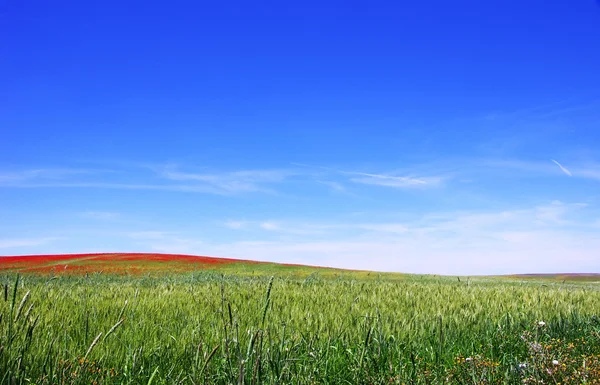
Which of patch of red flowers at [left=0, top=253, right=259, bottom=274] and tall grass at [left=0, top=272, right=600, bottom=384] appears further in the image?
→ patch of red flowers at [left=0, top=253, right=259, bottom=274]

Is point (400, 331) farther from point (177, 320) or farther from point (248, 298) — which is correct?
point (248, 298)

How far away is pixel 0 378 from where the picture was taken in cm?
319

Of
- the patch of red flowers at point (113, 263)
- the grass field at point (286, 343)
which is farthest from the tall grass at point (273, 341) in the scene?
the patch of red flowers at point (113, 263)

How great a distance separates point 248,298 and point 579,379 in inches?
203

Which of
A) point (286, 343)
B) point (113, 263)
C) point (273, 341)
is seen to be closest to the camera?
point (286, 343)

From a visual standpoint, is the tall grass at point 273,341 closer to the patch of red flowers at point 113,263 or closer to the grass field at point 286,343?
the grass field at point 286,343

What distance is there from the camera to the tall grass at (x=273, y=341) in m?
3.22

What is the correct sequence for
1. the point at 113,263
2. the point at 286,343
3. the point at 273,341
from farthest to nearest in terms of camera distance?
the point at 113,263 → the point at 273,341 → the point at 286,343

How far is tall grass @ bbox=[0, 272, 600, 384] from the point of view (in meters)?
3.22

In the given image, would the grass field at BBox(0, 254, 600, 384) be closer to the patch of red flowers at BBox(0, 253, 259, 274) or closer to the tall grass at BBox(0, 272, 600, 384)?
the tall grass at BBox(0, 272, 600, 384)

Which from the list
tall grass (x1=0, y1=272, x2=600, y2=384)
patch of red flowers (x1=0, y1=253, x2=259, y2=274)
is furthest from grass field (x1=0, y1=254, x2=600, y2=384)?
patch of red flowers (x1=0, y1=253, x2=259, y2=274)

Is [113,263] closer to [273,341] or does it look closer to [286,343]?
[273,341]

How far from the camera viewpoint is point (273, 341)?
15.2ft

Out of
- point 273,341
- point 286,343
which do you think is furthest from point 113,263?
point 286,343
